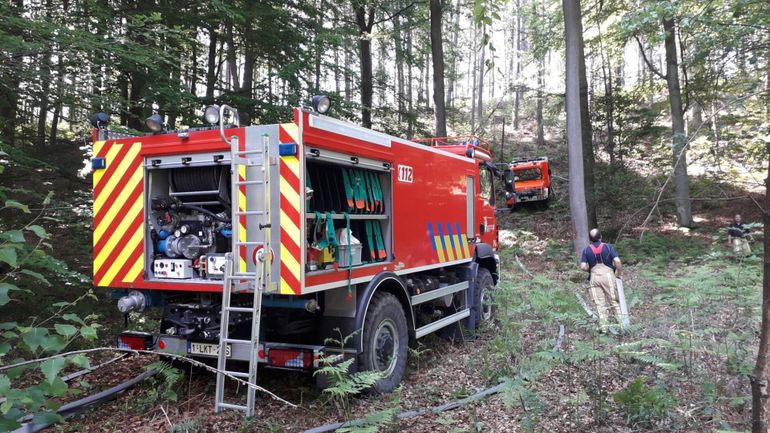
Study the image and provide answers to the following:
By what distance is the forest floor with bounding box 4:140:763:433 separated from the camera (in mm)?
4363

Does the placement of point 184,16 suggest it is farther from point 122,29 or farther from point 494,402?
point 494,402

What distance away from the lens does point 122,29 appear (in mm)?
8648

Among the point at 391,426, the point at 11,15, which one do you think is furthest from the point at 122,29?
the point at 391,426

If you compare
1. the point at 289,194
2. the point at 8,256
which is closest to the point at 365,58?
the point at 289,194

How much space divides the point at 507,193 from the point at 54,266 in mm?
7231

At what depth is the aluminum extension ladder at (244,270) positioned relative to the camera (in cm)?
453

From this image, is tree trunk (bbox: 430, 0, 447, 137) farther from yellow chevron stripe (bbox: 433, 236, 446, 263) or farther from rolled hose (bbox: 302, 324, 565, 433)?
rolled hose (bbox: 302, 324, 565, 433)

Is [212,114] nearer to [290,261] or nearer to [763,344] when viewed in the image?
[290,261]

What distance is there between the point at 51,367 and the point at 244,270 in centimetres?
256

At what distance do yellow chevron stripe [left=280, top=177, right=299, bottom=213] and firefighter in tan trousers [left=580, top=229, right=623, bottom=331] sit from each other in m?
5.43

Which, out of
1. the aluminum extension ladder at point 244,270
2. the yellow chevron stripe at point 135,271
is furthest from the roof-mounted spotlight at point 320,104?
the yellow chevron stripe at point 135,271

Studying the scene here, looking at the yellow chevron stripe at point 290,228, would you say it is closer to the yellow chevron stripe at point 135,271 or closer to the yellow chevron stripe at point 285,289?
the yellow chevron stripe at point 285,289

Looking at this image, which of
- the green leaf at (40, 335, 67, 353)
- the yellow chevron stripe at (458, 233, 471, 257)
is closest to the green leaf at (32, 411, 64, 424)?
the green leaf at (40, 335, 67, 353)

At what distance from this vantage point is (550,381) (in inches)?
224
